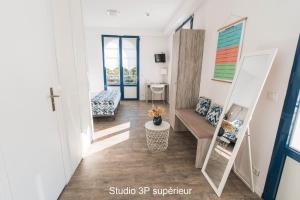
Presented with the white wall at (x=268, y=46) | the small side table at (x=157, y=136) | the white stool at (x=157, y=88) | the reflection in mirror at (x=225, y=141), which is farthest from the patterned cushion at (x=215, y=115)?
the white stool at (x=157, y=88)

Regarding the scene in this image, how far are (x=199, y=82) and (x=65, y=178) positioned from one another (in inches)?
114

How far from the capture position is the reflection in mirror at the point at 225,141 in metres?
1.81

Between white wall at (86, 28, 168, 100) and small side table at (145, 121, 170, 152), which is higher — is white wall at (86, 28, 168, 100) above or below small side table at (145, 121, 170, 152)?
above

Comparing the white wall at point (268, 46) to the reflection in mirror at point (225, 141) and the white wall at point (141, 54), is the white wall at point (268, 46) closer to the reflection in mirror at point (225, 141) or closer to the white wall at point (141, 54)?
the reflection in mirror at point (225, 141)

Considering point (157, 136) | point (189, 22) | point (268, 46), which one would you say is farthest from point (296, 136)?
point (189, 22)

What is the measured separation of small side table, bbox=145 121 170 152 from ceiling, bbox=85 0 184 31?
2.86 meters

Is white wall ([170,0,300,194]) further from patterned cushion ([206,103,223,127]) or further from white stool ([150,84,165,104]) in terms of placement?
white stool ([150,84,165,104])

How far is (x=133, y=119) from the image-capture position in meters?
4.24

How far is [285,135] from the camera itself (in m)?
1.45

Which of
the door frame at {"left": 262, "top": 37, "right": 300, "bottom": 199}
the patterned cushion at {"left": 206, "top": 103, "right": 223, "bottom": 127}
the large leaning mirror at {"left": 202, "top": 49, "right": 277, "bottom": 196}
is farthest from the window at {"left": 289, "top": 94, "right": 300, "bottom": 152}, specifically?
the patterned cushion at {"left": 206, "top": 103, "right": 223, "bottom": 127}

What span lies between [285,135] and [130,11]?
4272mm

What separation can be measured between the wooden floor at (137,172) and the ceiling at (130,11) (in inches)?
122

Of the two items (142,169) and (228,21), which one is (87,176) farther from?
(228,21)

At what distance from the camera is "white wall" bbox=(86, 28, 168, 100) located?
610 cm
